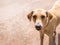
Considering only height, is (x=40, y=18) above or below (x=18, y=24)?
above

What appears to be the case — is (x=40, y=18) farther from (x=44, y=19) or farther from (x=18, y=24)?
(x=18, y=24)

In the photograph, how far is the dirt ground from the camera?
2.54 m

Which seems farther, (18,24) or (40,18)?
(18,24)

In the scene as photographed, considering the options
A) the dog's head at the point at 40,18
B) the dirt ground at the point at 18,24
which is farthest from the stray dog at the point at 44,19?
the dirt ground at the point at 18,24

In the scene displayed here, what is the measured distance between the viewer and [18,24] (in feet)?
9.38

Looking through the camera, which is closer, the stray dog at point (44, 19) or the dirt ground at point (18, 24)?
the stray dog at point (44, 19)

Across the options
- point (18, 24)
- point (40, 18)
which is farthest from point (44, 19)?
point (18, 24)

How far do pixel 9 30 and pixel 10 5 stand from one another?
86cm

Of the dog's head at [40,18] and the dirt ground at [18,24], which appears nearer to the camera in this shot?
the dog's head at [40,18]

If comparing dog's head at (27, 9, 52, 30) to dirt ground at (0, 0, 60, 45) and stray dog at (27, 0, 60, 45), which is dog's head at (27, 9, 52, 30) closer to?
stray dog at (27, 0, 60, 45)

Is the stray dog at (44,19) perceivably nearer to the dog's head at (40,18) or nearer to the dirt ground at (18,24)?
the dog's head at (40,18)

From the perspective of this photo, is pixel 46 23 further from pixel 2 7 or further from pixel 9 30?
pixel 2 7

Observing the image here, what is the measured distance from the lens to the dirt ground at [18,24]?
100.0 inches

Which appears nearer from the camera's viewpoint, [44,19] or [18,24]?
[44,19]
